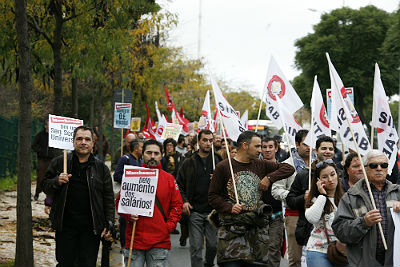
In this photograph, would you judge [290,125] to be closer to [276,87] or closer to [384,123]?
[276,87]

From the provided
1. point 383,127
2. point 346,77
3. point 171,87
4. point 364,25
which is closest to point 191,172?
point 383,127

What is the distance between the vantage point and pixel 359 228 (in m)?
5.26

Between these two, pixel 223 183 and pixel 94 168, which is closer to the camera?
pixel 94 168

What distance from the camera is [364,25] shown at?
44812mm

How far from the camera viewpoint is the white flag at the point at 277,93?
34.5 feet

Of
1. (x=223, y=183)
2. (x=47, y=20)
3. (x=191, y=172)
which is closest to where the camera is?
(x=223, y=183)

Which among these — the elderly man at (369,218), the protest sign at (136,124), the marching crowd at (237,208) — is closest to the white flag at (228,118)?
the marching crowd at (237,208)

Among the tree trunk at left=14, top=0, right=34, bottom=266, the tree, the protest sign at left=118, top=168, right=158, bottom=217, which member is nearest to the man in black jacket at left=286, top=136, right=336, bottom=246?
the protest sign at left=118, top=168, right=158, bottom=217

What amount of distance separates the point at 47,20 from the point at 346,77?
1291 inches

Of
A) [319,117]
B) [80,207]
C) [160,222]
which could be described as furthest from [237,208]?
[319,117]

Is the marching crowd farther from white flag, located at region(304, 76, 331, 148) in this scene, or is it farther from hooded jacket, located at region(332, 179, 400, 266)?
white flag, located at region(304, 76, 331, 148)

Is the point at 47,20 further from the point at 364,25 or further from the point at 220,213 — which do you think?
the point at 364,25

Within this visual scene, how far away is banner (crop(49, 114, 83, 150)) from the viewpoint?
22.8 feet

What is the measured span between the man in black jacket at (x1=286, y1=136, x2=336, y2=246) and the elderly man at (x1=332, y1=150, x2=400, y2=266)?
100cm
